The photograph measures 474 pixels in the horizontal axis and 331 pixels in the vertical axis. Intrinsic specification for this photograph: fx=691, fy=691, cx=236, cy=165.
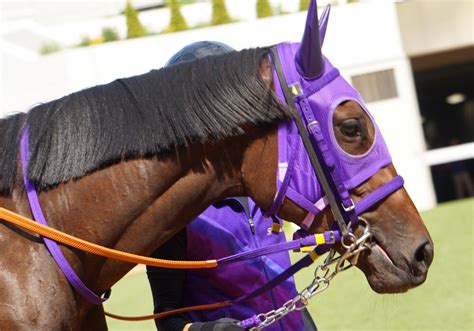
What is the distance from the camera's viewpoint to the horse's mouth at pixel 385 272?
85.9 inches

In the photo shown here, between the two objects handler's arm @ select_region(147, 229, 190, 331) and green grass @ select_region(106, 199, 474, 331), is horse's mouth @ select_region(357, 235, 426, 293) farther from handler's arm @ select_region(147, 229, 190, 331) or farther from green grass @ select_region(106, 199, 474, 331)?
green grass @ select_region(106, 199, 474, 331)

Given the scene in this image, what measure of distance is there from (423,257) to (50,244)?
117 centimetres

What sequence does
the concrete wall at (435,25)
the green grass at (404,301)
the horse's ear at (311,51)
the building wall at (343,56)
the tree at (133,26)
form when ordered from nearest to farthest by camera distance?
1. the horse's ear at (311,51)
2. the green grass at (404,301)
3. the building wall at (343,56)
4. the concrete wall at (435,25)
5. the tree at (133,26)

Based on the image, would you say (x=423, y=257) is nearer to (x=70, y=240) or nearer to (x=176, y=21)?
(x=70, y=240)

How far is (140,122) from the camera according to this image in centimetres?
217

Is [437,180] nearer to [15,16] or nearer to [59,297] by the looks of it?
[15,16]

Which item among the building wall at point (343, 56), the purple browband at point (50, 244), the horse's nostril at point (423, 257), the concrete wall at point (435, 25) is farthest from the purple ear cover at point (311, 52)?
the concrete wall at point (435, 25)

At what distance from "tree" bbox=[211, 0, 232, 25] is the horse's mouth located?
12.6 metres

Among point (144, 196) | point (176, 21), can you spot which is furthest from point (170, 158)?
point (176, 21)

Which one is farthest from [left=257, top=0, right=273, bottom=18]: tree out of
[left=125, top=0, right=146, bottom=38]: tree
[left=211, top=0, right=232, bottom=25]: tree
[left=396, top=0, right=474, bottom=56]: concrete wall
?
[left=396, top=0, right=474, bottom=56]: concrete wall

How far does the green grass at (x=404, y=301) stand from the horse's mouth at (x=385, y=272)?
2361 millimetres

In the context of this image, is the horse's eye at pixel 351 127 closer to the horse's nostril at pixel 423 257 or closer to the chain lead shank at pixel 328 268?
the chain lead shank at pixel 328 268

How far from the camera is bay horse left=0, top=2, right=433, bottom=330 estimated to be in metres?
2.17

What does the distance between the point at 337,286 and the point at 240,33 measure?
718cm
